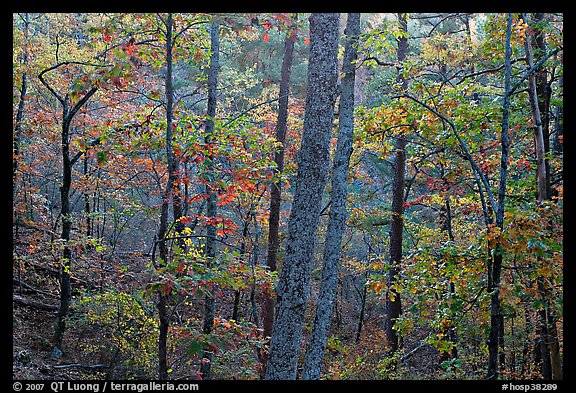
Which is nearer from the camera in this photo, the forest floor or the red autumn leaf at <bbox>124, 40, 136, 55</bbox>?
the red autumn leaf at <bbox>124, 40, 136, 55</bbox>

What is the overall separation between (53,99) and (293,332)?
43.8 ft

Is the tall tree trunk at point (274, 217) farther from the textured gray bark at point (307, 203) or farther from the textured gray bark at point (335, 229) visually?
the textured gray bark at point (307, 203)

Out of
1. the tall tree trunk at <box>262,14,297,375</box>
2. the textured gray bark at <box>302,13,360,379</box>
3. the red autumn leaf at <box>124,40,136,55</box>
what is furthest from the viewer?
the tall tree trunk at <box>262,14,297,375</box>

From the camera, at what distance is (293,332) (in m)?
5.65

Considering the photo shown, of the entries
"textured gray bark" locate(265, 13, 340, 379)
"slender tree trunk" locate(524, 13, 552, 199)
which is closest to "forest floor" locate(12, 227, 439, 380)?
"textured gray bark" locate(265, 13, 340, 379)

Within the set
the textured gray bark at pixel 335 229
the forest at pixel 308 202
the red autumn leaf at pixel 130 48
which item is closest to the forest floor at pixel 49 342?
the forest at pixel 308 202

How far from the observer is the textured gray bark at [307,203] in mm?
5668

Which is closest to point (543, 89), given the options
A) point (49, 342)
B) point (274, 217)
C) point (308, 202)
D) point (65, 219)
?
point (308, 202)

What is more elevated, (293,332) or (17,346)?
(293,332)

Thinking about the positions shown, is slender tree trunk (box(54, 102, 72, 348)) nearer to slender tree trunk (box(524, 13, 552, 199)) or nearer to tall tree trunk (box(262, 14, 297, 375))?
tall tree trunk (box(262, 14, 297, 375))

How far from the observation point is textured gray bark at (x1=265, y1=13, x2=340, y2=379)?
5.67m

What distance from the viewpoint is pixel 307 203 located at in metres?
5.83

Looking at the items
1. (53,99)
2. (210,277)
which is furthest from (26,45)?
(210,277)
